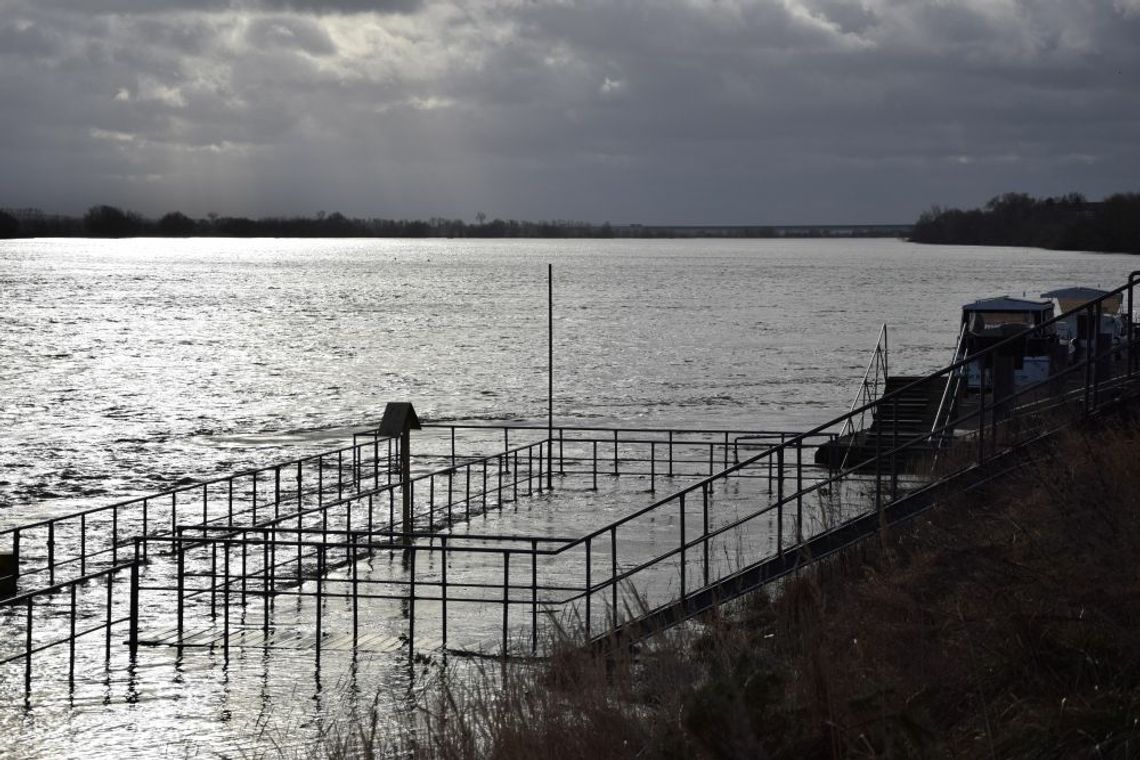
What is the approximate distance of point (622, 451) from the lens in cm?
Answer: 3975

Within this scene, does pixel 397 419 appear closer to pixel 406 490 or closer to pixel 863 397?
pixel 406 490

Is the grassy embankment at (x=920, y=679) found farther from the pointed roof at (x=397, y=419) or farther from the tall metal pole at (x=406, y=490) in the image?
the pointed roof at (x=397, y=419)

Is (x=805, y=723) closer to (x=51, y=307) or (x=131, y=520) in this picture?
(x=131, y=520)

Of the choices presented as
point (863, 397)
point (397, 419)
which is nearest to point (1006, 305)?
point (863, 397)

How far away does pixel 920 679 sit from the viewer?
7727 millimetres

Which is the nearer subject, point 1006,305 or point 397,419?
point 397,419

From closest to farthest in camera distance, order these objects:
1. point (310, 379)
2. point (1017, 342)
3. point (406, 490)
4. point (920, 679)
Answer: point (920, 679) < point (406, 490) < point (1017, 342) < point (310, 379)

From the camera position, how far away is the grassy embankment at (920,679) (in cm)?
648

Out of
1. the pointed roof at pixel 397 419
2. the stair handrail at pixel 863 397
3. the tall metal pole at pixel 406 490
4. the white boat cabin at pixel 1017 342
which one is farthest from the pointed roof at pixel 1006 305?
the tall metal pole at pixel 406 490

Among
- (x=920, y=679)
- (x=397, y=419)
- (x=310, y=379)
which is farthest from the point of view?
(x=310, y=379)

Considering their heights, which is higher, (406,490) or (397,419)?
(397,419)

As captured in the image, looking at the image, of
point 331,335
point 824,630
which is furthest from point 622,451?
point 331,335

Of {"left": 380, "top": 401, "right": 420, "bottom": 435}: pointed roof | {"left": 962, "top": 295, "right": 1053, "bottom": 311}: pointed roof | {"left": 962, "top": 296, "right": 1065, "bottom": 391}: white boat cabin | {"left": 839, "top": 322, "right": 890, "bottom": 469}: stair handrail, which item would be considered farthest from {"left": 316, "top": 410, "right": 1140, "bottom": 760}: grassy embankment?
{"left": 962, "top": 295, "right": 1053, "bottom": 311}: pointed roof

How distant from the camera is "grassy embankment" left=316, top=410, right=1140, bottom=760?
6477mm
